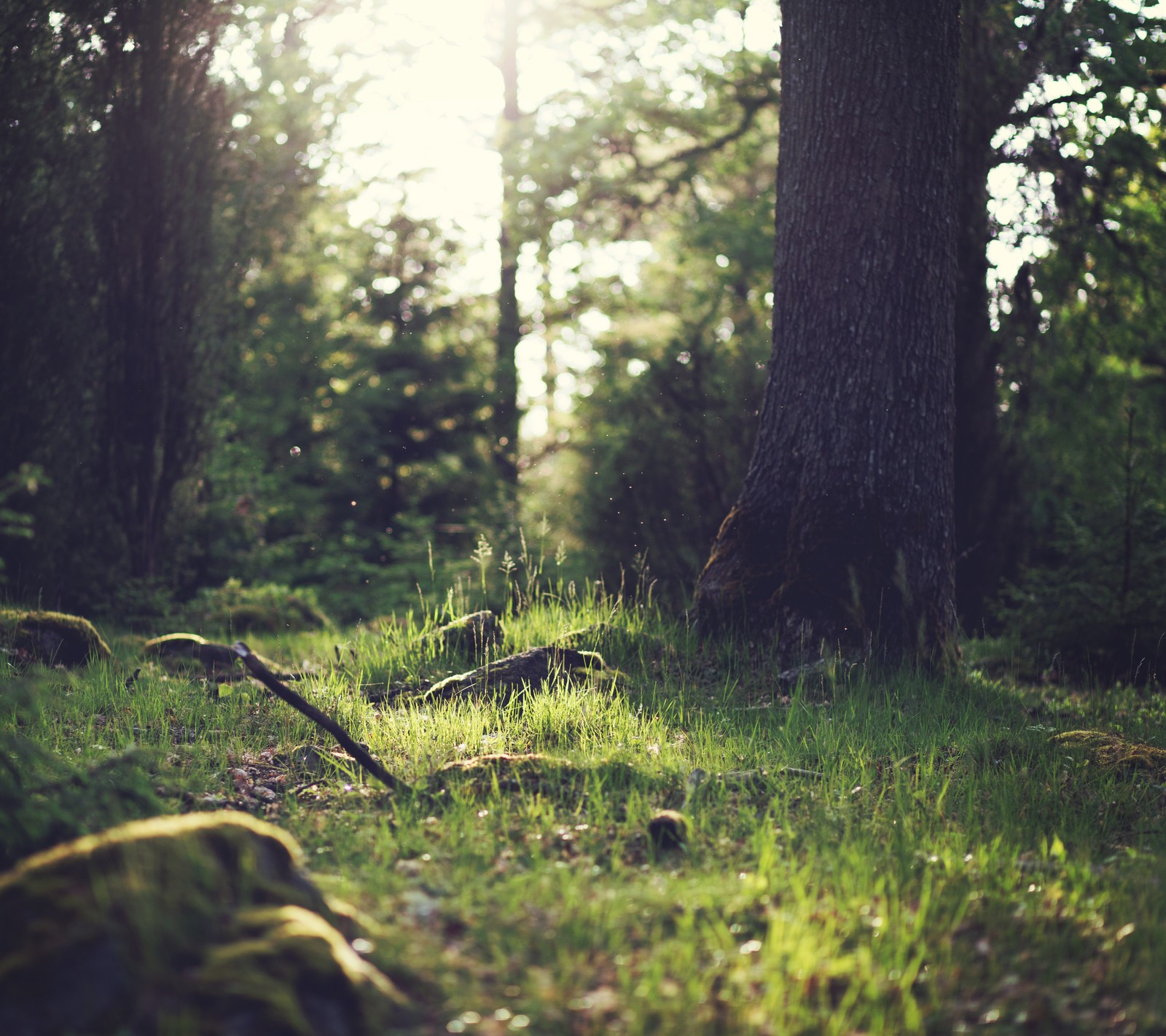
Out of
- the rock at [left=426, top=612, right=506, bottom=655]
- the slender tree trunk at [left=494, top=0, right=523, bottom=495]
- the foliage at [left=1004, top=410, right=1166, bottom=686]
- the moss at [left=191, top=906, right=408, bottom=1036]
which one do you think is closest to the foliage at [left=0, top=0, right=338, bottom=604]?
the rock at [left=426, top=612, right=506, bottom=655]

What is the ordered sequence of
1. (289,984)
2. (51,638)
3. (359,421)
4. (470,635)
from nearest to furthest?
(289,984)
(51,638)
(470,635)
(359,421)

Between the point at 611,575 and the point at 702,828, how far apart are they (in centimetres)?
A: 604

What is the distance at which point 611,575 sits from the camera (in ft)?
31.9

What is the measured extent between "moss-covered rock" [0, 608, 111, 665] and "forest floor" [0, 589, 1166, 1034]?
0.33m

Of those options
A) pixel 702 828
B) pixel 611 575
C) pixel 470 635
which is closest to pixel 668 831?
pixel 702 828

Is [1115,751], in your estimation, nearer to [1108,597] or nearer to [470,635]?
[1108,597]

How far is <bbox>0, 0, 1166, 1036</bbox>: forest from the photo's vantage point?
2.71m

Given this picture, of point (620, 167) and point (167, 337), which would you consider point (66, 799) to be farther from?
point (620, 167)

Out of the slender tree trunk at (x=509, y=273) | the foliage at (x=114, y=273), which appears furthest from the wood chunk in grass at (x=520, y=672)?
the slender tree trunk at (x=509, y=273)

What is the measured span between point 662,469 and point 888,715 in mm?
4855

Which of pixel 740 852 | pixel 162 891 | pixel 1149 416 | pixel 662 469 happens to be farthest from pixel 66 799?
pixel 1149 416

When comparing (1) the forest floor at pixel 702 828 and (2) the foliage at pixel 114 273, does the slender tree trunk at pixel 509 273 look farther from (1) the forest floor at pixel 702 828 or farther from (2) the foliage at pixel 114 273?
(1) the forest floor at pixel 702 828

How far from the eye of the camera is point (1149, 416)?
1453 cm

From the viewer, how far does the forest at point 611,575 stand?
8.89 ft
